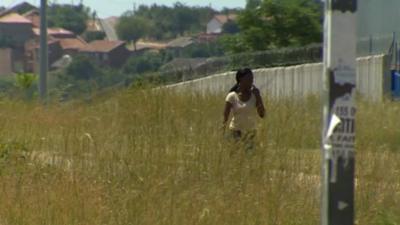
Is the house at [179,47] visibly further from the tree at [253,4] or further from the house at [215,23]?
the tree at [253,4]

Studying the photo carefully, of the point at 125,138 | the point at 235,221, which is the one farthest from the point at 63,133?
the point at 235,221

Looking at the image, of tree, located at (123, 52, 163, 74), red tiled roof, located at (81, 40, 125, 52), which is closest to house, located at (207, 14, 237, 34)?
red tiled roof, located at (81, 40, 125, 52)

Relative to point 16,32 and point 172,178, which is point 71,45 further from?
point 172,178

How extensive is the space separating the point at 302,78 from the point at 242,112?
1617 cm

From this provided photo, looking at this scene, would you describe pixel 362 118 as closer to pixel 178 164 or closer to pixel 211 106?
pixel 211 106

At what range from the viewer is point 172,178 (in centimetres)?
952

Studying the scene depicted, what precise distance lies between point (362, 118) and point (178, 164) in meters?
7.64

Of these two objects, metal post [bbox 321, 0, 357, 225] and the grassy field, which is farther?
the grassy field

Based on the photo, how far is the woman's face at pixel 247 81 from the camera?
13883 millimetres

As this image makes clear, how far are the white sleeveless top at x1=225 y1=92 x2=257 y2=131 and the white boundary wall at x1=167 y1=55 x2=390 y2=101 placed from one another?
561 inches

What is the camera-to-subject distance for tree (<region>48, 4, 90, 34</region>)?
220 ft

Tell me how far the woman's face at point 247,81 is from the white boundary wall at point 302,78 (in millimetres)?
14179

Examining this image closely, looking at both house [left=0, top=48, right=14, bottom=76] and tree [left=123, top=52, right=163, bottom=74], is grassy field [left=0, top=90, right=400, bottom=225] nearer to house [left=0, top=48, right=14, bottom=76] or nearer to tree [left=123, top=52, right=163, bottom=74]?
tree [left=123, top=52, right=163, bottom=74]

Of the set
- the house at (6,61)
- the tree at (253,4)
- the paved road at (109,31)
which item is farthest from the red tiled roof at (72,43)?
the paved road at (109,31)
